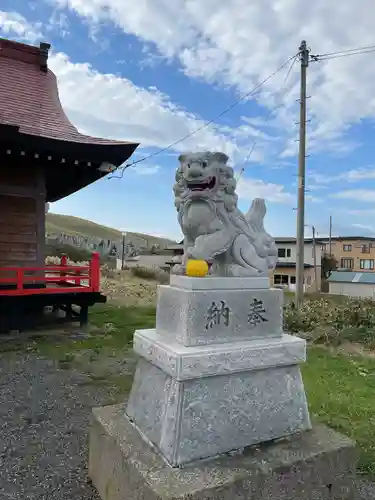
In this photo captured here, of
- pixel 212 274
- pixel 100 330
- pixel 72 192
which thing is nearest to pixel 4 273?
pixel 100 330

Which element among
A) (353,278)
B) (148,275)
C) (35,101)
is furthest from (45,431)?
(353,278)

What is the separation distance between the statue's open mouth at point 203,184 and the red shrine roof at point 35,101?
201 inches

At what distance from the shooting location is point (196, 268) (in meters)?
2.58

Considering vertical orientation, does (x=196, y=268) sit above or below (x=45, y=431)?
above

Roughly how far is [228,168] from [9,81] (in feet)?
27.2

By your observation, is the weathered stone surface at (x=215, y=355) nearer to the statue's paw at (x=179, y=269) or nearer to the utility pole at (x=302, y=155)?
the statue's paw at (x=179, y=269)

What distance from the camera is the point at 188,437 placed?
7.75ft

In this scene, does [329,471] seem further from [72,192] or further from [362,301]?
→ [72,192]

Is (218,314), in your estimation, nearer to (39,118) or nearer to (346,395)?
(346,395)

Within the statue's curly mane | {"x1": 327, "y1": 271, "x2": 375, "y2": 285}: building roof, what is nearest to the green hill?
{"x1": 327, "y1": 271, "x2": 375, "y2": 285}: building roof

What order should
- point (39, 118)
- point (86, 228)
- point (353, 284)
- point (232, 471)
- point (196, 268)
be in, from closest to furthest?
point (232, 471), point (196, 268), point (39, 118), point (353, 284), point (86, 228)

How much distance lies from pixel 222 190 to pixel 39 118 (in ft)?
22.3

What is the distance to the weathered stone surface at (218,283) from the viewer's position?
8.35 feet

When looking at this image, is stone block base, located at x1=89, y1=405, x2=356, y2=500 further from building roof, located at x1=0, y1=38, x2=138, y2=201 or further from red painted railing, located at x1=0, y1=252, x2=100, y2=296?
building roof, located at x1=0, y1=38, x2=138, y2=201
